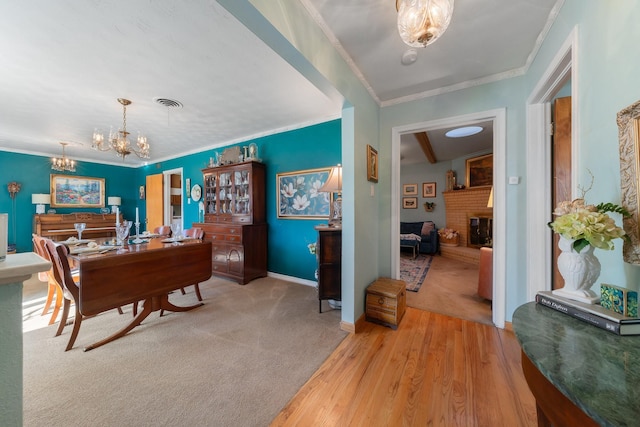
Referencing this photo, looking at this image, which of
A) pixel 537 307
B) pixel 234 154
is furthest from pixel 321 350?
pixel 234 154

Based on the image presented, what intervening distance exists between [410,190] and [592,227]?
608 cm

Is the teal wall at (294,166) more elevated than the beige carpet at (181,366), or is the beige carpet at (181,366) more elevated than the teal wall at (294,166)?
the teal wall at (294,166)

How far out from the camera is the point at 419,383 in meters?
1.47

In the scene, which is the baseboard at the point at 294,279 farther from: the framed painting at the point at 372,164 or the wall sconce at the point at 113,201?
the wall sconce at the point at 113,201

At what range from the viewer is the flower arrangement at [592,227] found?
2.63 feet

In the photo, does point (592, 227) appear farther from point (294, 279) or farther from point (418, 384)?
point (294, 279)

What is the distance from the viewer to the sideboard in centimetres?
465

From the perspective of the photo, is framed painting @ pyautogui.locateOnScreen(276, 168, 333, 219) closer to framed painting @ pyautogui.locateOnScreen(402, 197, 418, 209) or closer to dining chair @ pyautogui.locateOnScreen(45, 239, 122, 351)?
dining chair @ pyautogui.locateOnScreen(45, 239, 122, 351)

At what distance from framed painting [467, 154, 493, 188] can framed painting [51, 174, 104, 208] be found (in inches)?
353

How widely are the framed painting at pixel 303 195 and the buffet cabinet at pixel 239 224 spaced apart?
361 millimetres

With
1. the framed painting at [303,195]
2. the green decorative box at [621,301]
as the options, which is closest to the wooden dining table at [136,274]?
the framed painting at [303,195]

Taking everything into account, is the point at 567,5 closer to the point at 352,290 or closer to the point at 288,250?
the point at 352,290

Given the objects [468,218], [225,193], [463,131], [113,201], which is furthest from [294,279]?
Result: [113,201]

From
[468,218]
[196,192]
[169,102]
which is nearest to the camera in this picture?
[169,102]
